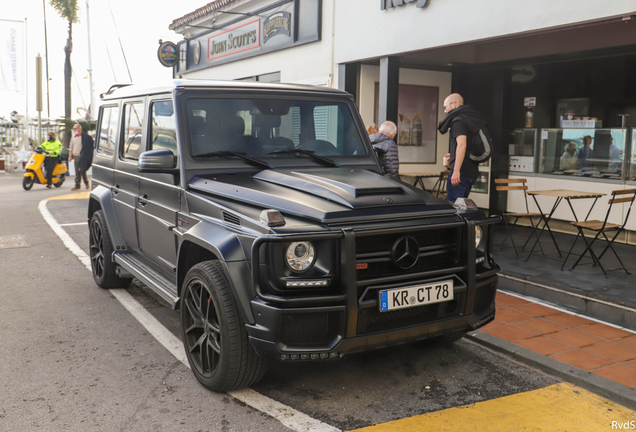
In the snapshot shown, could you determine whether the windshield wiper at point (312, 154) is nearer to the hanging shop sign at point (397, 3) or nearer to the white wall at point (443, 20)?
the white wall at point (443, 20)

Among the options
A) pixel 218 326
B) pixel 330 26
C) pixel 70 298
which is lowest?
pixel 70 298

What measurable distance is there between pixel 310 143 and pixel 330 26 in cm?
672

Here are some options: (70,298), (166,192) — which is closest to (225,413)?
(166,192)

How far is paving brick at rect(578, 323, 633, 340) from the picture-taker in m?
4.86

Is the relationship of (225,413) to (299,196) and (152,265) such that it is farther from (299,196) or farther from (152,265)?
(152,265)

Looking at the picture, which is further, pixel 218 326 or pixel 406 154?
pixel 406 154

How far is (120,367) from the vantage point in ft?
13.8

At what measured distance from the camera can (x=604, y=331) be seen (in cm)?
498

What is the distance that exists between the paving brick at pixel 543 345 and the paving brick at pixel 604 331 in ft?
1.56

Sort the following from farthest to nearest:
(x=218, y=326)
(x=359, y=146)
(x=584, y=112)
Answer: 1. (x=584, y=112)
2. (x=359, y=146)
3. (x=218, y=326)

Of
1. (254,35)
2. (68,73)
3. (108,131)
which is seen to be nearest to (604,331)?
(108,131)

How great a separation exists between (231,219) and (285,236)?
1.87 ft

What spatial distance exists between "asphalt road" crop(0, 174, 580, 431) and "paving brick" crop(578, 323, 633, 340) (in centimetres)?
103

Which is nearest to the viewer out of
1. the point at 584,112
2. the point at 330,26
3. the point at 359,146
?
the point at 359,146
